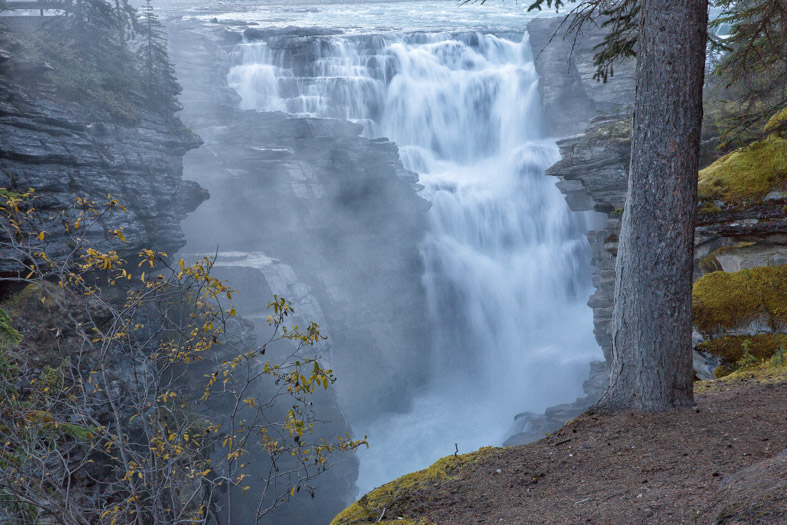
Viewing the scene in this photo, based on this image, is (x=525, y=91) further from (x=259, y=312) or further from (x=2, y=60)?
(x=2, y=60)

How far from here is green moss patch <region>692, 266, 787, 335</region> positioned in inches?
262

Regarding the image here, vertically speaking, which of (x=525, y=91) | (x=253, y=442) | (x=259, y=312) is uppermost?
(x=525, y=91)

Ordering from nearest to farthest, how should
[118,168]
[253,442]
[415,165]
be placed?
1. [118,168]
2. [253,442]
3. [415,165]

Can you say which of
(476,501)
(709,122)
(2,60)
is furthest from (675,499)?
(2,60)

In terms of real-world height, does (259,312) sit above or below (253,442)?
above

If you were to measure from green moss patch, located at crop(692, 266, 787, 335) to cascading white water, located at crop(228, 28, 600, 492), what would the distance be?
1507cm

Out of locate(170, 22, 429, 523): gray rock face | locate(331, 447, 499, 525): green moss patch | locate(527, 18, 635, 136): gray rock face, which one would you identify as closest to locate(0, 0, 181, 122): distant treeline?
locate(170, 22, 429, 523): gray rock face

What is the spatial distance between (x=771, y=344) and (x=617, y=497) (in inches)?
177

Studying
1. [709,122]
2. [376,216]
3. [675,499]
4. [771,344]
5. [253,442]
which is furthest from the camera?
[376,216]

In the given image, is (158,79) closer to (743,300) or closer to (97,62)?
(97,62)

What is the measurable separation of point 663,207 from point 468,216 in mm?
24238

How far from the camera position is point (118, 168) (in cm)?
1636

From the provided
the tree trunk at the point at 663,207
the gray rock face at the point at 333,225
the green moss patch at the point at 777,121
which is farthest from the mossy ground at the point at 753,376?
the gray rock face at the point at 333,225

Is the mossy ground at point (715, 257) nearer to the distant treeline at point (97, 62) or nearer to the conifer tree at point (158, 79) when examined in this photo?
the distant treeline at point (97, 62)
